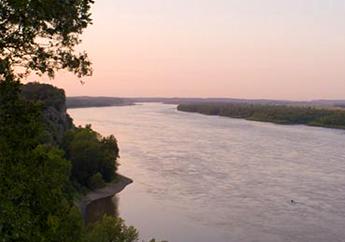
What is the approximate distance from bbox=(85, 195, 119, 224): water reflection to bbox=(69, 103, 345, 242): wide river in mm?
209

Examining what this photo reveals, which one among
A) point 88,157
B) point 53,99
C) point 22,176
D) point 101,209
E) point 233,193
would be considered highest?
point 53,99

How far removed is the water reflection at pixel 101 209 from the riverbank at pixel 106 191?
0.59 m

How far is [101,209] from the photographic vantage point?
52.1 m

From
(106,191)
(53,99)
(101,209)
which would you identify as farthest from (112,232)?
(53,99)

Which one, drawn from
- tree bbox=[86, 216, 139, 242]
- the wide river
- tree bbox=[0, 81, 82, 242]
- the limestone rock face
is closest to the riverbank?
the wide river

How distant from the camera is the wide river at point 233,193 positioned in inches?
1713

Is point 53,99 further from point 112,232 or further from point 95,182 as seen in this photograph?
point 112,232

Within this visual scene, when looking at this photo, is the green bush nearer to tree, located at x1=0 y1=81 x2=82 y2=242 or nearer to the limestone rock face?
the limestone rock face

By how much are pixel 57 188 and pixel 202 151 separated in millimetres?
82788

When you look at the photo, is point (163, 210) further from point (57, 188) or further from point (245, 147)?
point (245, 147)

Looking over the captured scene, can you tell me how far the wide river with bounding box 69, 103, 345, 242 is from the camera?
43.5m

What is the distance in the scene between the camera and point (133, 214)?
163 feet

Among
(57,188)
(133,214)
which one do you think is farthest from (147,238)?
(57,188)

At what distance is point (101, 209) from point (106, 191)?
7309 millimetres
